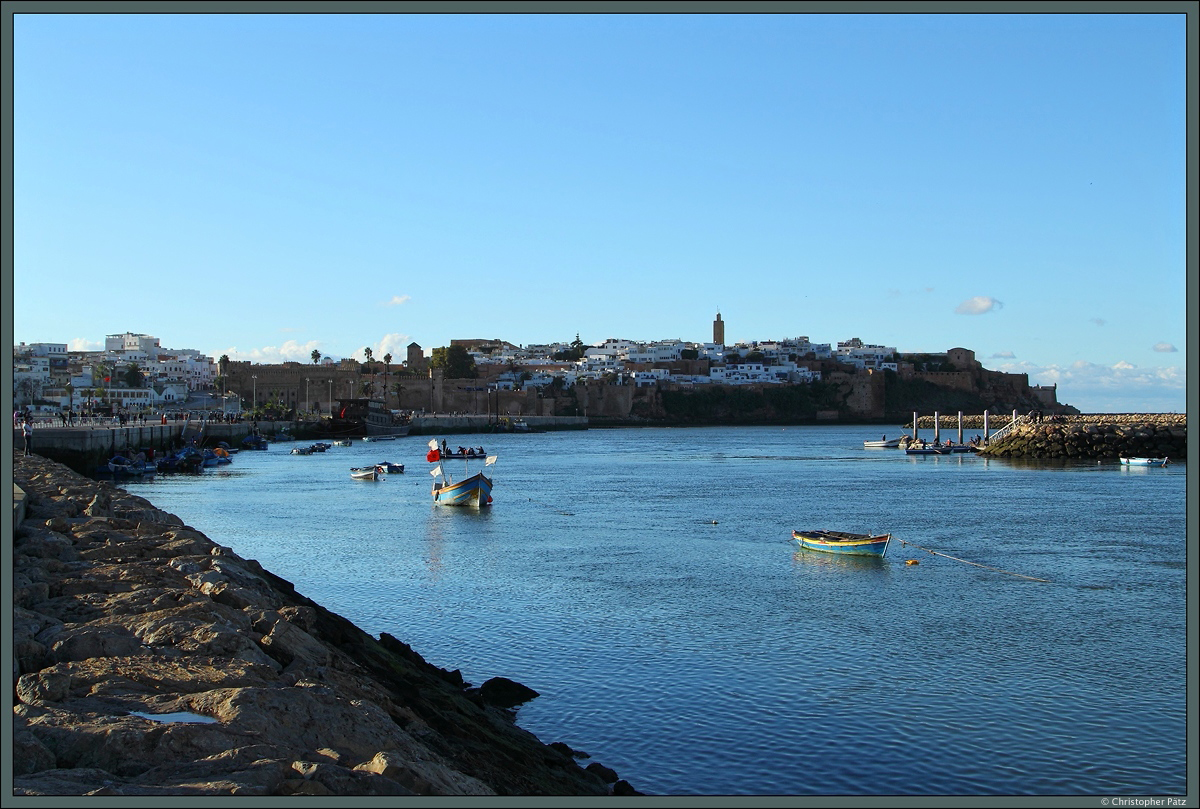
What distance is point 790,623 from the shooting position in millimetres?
13453

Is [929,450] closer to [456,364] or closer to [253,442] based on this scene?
[253,442]

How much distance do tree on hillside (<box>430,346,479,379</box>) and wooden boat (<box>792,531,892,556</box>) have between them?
97079 mm

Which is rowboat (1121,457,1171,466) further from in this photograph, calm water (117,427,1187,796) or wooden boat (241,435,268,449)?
wooden boat (241,435,268,449)

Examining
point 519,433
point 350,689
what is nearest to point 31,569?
point 350,689

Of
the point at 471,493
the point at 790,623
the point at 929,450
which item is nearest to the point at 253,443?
the point at 471,493

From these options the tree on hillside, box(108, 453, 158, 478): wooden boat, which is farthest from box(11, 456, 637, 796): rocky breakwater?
the tree on hillside

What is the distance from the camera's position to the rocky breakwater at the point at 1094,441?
→ 4947cm

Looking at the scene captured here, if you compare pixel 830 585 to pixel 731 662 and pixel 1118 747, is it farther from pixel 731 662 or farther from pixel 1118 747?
pixel 1118 747

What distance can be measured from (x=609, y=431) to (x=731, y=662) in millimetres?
92064

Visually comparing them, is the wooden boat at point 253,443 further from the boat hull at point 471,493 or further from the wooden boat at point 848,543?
the wooden boat at point 848,543

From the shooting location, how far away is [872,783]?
789 centimetres

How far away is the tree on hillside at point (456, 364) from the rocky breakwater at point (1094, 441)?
2787 inches

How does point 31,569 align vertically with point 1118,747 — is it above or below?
above

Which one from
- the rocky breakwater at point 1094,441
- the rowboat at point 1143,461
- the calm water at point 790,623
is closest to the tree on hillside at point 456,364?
the rocky breakwater at point 1094,441
